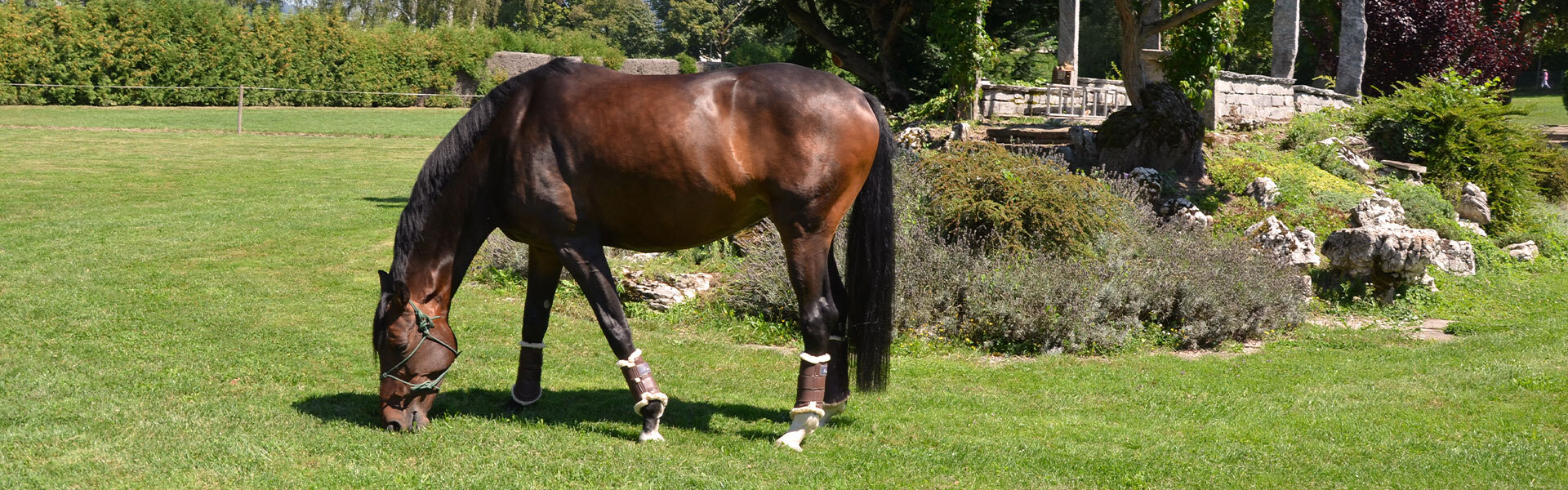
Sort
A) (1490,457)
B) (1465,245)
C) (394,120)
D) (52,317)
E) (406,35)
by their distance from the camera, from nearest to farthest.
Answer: (1490,457), (52,317), (1465,245), (394,120), (406,35)

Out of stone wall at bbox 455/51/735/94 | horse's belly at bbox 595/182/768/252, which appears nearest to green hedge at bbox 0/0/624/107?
stone wall at bbox 455/51/735/94

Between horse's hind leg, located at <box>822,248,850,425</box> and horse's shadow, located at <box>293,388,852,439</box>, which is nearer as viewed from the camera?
horse's shadow, located at <box>293,388,852,439</box>

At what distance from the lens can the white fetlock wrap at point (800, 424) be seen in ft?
18.4

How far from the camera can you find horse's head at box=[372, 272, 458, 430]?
18.1 feet

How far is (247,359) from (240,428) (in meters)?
1.84

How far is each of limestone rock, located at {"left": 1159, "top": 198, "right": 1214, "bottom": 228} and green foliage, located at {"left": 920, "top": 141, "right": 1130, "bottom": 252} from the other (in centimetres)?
108

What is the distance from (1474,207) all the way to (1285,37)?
9319 mm

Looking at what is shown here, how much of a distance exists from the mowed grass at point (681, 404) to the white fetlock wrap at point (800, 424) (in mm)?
79

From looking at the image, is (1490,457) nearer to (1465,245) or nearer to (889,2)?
(1465,245)

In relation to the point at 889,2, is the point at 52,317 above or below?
below

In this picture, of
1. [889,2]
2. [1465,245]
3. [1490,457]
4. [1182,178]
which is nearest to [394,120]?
[889,2]

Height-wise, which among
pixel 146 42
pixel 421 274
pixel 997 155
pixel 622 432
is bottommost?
pixel 622 432

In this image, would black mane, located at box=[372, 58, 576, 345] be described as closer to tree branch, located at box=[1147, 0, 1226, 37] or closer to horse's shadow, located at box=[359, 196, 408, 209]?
tree branch, located at box=[1147, 0, 1226, 37]

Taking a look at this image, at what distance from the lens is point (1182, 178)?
1351 cm
